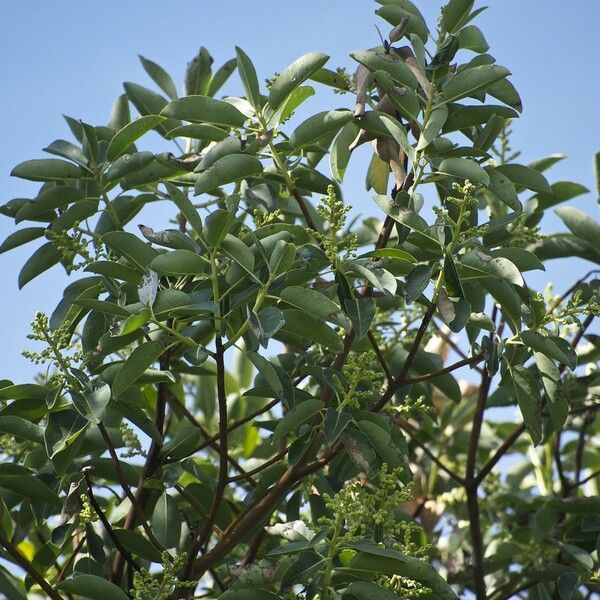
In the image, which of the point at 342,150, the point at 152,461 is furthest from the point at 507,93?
the point at 152,461

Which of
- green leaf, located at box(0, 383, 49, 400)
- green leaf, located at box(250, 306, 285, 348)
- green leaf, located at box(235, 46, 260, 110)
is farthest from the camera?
green leaf, located at box(235, 46, 260, 110)

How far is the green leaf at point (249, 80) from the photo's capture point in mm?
1709

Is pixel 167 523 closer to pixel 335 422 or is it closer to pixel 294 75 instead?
pixel 335 422

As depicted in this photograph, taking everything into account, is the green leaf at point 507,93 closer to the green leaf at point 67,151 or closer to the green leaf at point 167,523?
the green leaf at point 67,151

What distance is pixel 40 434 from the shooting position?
1.67 m

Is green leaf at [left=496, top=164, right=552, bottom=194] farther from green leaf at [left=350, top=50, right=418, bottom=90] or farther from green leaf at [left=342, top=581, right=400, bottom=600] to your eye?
green leaf at [left=342, top=581, right=400, bottom=600]

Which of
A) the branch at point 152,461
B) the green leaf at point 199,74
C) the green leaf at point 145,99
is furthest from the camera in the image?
the green leaf at point 199,74

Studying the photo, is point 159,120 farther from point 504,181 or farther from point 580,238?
point 580,238

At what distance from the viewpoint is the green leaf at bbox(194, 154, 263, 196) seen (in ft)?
5.18

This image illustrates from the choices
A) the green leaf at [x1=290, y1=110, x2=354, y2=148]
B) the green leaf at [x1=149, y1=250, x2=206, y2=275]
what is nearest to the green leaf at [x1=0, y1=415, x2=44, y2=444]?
the green leaf at [x1=149, y1=250, x2=206, y2=275]

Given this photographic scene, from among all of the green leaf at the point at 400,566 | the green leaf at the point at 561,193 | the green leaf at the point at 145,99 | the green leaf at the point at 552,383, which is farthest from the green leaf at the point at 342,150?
the green leaf at the point at 400,566

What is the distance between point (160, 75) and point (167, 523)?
2.88 feet

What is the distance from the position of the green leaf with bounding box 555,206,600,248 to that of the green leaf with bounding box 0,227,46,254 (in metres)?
0.99

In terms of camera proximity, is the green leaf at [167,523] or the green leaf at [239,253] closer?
the green leaf at [239,253]
